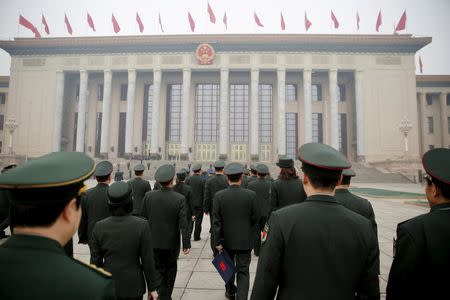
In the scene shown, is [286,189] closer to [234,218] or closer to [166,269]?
[234,218]

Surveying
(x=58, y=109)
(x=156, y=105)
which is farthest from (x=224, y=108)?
(x=58, y=109)

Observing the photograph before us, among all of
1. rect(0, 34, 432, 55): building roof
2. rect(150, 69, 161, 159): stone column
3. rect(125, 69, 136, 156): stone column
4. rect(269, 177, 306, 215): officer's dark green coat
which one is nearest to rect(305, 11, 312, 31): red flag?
rect(0, 34, 432, 55): building roof

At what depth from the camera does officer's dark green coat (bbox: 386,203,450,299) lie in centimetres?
181

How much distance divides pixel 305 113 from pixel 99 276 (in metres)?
42.0

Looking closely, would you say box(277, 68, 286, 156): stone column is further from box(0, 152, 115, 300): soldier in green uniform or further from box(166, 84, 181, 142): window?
box(0, 152, 115, 300): soldier in green uniform

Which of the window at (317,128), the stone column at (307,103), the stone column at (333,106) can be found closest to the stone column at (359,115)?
the stone column at (333,106)

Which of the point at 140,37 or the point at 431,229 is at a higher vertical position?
the point at 140,37

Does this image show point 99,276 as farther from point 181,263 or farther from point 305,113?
point 305,113

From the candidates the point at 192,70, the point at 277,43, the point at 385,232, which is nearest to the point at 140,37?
the point at 192,70

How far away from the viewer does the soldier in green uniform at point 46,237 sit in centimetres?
110

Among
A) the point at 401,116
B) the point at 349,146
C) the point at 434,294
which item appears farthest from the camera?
the point at 349,146

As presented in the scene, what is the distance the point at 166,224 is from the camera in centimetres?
425

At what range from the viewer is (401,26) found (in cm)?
3791

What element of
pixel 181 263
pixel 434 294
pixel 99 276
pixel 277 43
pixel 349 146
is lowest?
pixel 181 263
